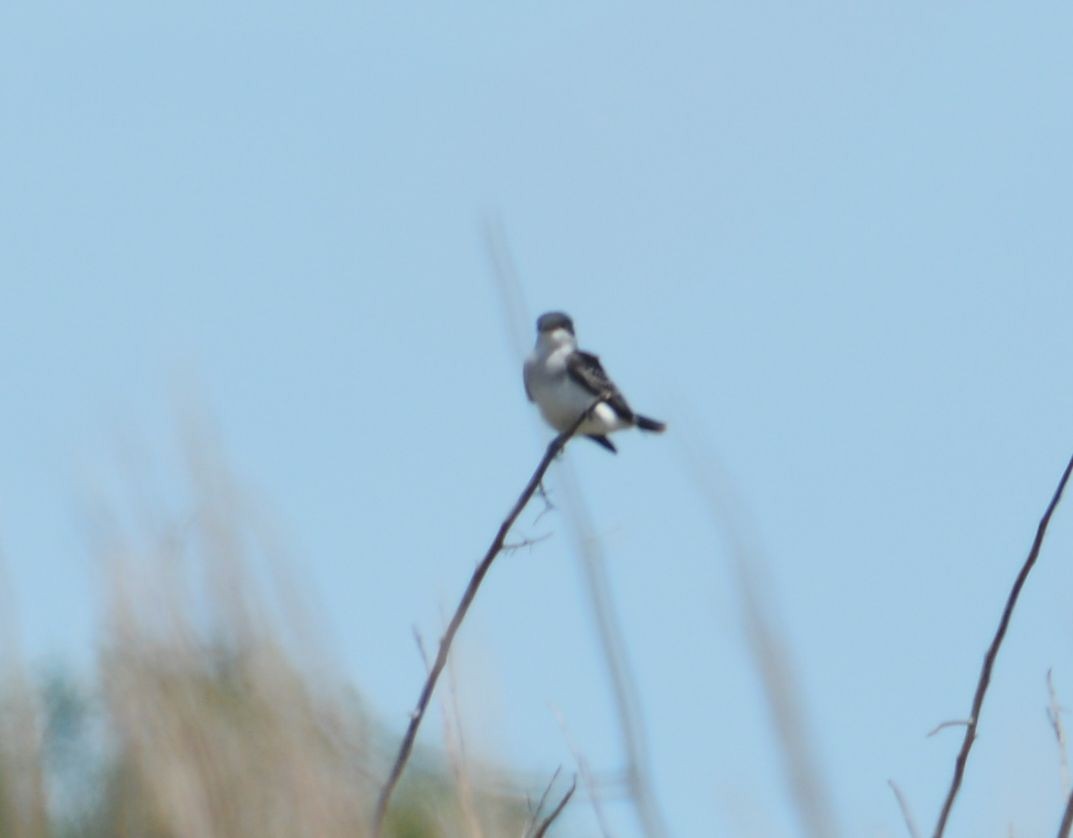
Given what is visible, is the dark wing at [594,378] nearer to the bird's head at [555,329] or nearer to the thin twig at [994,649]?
the bird's head at [555,329]

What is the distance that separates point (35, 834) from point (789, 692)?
1667mm

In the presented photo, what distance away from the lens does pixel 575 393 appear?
18.8 feet

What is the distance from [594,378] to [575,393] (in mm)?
66

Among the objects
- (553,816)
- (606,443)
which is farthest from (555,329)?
(553,816)

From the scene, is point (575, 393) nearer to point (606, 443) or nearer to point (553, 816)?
point (606, 443)

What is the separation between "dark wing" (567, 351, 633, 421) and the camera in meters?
5.60

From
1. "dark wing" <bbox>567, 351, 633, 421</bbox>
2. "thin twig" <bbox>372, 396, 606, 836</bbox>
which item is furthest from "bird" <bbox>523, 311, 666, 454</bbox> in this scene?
"thin twig" <bbox>372, 396, 606, 836</bbox>

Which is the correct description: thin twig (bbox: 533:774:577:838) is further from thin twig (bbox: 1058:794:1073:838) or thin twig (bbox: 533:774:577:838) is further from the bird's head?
the bird's head

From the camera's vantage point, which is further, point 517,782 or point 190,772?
point 190,772

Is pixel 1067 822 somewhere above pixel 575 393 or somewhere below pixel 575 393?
below

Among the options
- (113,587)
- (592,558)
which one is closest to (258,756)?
(113,587)

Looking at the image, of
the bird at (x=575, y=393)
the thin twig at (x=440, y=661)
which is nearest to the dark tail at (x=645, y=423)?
the bird at (x=575, y=393)

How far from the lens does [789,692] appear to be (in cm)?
199

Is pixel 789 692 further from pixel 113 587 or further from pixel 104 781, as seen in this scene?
pixel 104 781
